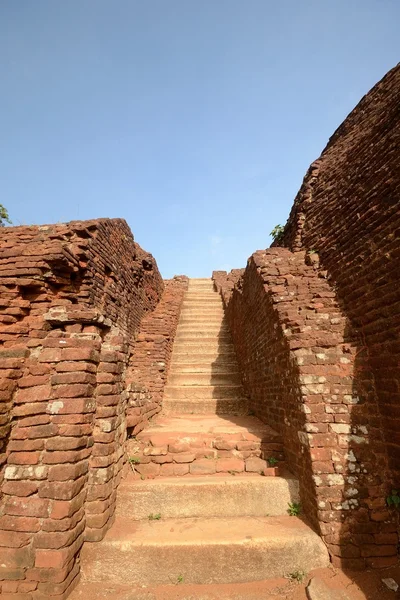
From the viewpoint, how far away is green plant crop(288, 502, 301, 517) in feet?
10.9

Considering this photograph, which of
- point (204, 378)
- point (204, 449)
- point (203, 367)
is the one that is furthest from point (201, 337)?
point (204, 449)

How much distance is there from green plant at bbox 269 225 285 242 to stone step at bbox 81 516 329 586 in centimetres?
603

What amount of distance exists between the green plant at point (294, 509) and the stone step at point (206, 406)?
268 centimetres

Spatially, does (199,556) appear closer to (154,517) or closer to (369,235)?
(154,517)

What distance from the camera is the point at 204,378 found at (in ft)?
23.6

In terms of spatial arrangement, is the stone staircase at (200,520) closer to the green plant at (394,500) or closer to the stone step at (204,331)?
the green plant at (394,500)

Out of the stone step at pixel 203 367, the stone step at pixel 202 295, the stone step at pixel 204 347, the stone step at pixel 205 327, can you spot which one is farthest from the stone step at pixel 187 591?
the stone step at pixel 202 295

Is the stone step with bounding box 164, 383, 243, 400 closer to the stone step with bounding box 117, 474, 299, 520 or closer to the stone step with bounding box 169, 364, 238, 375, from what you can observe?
the stone step with bounding box 169, 364, 238, 375

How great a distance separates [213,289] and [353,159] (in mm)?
10074

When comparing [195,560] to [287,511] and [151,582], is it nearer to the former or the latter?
[151,582]

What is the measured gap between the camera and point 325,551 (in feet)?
9.46

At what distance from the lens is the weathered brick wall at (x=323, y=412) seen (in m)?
2.97

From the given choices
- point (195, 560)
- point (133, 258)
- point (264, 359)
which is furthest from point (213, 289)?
point (195, 560)

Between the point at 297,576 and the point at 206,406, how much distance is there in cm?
360
